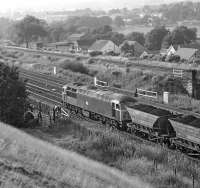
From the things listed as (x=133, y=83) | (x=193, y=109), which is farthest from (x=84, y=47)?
(x=193, y=109)

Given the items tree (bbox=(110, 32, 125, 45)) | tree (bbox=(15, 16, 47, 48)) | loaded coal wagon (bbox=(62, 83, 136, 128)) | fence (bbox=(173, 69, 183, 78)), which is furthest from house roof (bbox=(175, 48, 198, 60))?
tree (bbox=(15, 16, 47, 48))

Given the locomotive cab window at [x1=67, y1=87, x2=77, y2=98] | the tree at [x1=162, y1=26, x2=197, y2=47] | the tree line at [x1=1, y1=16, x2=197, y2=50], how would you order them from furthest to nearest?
the tree line at [x1=1, y1=16, x2=197, y2=50] → the tree at [x1=162, y1=26, x2=197, y2=47] → the locomotive cab window at [x1=67, y1=87, x2=77, y2=98]

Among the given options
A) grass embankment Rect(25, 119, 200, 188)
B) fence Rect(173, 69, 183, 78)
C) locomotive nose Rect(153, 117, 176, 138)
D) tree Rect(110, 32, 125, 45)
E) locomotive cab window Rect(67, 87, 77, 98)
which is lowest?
grass embankment Rect(25, 119, 200, 188)

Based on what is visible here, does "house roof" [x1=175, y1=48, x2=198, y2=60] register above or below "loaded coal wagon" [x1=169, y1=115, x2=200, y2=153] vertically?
above

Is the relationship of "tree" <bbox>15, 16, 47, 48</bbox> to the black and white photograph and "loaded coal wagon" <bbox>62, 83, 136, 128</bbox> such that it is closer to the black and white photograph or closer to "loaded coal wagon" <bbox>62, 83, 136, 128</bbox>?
the black and white photograph

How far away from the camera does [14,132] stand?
26.4m

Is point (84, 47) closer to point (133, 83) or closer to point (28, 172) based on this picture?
point (133, 83)

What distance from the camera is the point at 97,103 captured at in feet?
97.5

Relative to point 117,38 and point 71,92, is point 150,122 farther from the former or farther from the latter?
point 117,38

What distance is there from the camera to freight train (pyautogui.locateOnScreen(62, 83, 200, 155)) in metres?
21.6

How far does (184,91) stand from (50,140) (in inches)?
686

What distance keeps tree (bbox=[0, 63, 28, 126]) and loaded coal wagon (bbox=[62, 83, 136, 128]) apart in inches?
182

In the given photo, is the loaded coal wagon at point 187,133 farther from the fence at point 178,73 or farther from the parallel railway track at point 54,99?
the fence at point 178,73

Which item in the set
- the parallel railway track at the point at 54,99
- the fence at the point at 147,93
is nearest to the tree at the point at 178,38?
the parallel railway track at the point at 54,99
